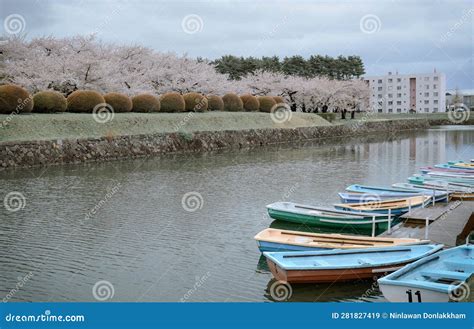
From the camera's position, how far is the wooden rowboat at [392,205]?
41.5 feet

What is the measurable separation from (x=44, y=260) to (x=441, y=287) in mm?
6582

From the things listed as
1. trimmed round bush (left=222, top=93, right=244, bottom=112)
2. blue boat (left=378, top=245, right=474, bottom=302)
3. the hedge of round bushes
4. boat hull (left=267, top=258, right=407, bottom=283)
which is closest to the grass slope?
the hedge of round bushes

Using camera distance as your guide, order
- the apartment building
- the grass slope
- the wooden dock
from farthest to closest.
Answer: the apartment building
the grass slope
the wooden dock

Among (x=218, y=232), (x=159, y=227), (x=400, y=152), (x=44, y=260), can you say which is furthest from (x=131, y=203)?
(x=400, y=152)

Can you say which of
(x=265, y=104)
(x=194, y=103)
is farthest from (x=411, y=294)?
(x=265, y=104)

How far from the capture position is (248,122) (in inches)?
1438

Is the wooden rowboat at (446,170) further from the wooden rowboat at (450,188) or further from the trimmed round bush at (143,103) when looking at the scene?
the trimmed round bush at (143,103)

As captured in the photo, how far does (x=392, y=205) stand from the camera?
13.0 metres

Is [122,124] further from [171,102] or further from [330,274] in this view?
[330,274]

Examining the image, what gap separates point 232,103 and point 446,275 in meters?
31.5

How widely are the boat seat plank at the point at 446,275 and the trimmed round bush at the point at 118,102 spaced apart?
79.3 ft

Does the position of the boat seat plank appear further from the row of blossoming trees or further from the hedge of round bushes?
the row of blossoming trees

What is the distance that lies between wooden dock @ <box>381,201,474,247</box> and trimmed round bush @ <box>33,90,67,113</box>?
1950 centimetres

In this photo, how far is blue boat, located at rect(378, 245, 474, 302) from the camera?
701cm
